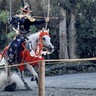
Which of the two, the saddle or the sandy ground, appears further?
the saddle

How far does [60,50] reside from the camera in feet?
58.4

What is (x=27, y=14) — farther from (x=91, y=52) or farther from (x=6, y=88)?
(x=91, y=52)

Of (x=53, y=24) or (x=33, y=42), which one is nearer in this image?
(x=33, y=42)

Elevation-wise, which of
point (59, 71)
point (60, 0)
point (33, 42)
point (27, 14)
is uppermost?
point (60, 0)

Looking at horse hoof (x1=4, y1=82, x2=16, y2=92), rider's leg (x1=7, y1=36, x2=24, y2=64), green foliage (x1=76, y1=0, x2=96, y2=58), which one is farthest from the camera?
green foliage (x1=76, y1=0, x2=96, y2=58)

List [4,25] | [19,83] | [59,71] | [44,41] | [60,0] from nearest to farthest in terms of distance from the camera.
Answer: [44,41] < [19,83] < [59,71] < [60,0] < [4,25]

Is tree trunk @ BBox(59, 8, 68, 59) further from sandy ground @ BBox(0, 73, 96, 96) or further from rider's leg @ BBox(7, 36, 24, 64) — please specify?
rider's leg @ BBox(7, 36, 24, 64)

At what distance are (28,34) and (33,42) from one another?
1.26 ft

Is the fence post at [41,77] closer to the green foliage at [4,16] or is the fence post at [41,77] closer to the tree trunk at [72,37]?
the green foliage at [4,16]

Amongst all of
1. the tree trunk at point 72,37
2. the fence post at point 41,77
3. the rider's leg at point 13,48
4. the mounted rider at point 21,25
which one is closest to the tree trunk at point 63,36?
the tree trunk at point 72,37

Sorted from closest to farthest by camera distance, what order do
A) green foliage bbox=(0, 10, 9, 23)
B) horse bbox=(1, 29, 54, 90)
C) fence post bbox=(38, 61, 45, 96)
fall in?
fence post bbox=(38, 61, 45, 96)
horse bbox=(1, 29, 54, 90)
green foliage bbox=(0, 10, 9, 23)

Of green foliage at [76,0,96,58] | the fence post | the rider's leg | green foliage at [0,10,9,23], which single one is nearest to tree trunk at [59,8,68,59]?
green foliage at [76,0,96,58]

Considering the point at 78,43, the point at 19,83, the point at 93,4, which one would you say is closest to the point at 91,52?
the point at 78,43

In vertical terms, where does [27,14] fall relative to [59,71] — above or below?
above
